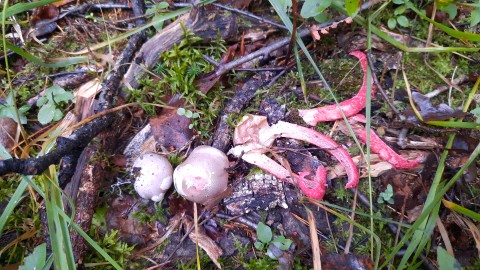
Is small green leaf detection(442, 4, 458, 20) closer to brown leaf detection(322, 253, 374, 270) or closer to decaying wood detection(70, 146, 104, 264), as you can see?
brown leaf detection(322, 253, 374, 270)

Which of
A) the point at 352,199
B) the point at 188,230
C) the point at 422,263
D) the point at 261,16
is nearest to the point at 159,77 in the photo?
the point at 261,16

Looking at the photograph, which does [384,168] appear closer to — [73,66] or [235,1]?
[235,1]

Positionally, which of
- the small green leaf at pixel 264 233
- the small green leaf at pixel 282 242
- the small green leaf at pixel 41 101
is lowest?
the small green leaf at pixel 282 242

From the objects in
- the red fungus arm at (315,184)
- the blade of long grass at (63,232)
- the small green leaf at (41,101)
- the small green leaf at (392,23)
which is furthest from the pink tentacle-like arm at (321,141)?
the small green leaf at (41,101)

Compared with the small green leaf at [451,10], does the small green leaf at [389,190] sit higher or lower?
lower

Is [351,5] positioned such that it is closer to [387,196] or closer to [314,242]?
[387,196]

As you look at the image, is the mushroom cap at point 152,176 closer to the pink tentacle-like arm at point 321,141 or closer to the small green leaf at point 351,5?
the pink tentacle-like arm at point 321,141

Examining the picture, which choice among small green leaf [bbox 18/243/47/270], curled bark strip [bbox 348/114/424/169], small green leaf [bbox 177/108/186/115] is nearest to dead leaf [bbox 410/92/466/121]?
curled bark strip [bbox 348/114/424/169]

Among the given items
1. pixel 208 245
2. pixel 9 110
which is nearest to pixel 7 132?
pixel 9 110
